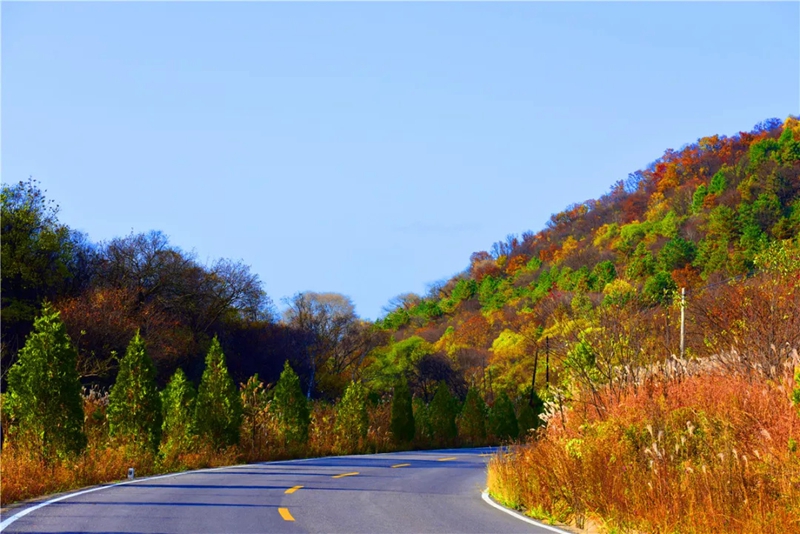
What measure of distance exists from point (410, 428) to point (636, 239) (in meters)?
78.6

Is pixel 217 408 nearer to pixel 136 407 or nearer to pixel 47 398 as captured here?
pixel 136 407

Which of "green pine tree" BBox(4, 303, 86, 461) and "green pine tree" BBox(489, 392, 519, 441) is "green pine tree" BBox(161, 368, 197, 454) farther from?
"green pine tree" BBox(489, 392, 519, 441)

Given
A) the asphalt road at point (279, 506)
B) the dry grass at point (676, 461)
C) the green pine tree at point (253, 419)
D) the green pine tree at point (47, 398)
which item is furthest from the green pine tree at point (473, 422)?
the dry grass at point (676, 461)

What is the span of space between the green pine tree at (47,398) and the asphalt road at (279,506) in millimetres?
1804

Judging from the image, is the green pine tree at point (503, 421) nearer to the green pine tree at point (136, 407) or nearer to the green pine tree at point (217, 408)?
the green pine tree at point (217, 408)

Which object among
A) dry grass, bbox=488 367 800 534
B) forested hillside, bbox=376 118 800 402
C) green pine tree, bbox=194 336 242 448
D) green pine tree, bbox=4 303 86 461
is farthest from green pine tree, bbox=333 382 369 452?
dry grass, bbox=488 367 800 534

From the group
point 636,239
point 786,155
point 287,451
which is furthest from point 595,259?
point 287,451

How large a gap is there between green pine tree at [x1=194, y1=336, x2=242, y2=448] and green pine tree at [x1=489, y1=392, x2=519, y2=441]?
74.4 ft

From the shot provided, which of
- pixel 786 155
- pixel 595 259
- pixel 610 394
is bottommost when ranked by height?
pixel 610 394

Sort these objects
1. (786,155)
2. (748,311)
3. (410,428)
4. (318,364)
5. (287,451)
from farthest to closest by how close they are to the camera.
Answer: (786,155) < (318,364) < (410,428) < (287,451) < (748,311)

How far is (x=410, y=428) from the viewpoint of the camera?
41562 millimetres

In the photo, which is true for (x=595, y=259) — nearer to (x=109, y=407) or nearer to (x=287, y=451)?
(x=287, y=451)

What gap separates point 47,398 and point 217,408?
28.5 ft

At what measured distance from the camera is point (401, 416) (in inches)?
1618
